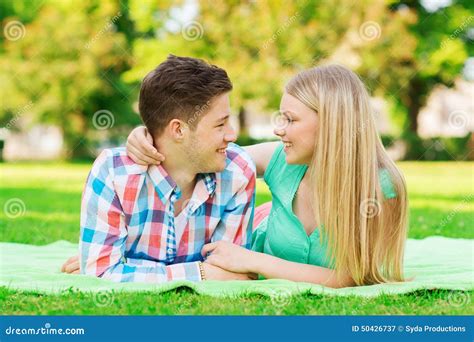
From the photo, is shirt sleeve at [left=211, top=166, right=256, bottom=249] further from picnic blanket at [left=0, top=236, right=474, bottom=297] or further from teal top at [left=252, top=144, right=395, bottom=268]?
picnic blanket at [left=0, top=236, right=474, bottom=297]

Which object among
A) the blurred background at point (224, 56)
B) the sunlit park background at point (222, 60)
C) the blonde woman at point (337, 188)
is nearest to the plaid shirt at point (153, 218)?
the blonde woman at point (337, 188)

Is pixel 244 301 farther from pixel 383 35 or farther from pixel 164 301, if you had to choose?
pixel 383 35

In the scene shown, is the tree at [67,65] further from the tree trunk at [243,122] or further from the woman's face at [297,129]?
the woman's face at [297,129]

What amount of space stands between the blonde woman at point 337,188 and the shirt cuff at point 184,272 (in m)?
0.10

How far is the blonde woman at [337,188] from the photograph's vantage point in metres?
3.47

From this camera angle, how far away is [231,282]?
3463 mm

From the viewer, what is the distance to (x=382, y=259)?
3.63m

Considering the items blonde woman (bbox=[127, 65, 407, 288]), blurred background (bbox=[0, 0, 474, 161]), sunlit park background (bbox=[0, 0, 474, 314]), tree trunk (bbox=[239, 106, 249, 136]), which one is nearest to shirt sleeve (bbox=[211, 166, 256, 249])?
blonde woman (bbox=[127, 65, 407, 288])

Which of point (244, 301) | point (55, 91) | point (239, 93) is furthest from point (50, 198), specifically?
point (55, 91)

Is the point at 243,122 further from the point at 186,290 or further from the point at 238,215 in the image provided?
the point at 186,290

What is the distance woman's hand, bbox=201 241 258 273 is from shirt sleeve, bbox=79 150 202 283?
0.11 m

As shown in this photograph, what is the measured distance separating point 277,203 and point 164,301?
0.99m

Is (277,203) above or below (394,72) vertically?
below

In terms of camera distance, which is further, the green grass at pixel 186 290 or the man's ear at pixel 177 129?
the man's ear at pixel 177 129
